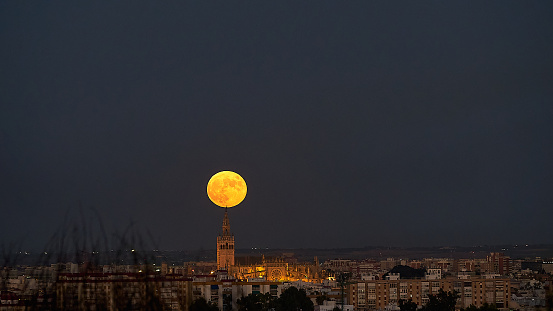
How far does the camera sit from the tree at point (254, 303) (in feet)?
101

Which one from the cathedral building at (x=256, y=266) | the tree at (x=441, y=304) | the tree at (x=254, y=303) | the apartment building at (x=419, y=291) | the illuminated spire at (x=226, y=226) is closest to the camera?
the tree at (x=254, y=303)

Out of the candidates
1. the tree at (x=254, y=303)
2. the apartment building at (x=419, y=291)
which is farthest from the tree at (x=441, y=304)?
the apartment building at (x=419, y=291)

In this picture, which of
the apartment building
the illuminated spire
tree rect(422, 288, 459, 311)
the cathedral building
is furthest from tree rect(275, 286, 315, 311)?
the illuminated spire

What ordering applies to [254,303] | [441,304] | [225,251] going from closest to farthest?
[254,303], [441,304], [225,251]

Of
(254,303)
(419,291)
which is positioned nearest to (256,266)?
(419,291)

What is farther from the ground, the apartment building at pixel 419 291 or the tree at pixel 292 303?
the tree at pixel 292 303

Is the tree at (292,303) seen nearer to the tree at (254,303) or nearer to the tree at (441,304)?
the tree at (254,303)

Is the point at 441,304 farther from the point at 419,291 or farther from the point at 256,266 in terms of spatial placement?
the point at 256,266

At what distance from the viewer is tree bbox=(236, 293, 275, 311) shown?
30800mm

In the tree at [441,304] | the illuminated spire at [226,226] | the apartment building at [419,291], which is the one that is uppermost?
the illuminated spire at [226,226]

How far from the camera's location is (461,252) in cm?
11394

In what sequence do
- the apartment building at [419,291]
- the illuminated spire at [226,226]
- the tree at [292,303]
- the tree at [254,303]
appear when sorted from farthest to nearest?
the illuminated spire at [226,226], the apartment building at [419,291], the tree at [292,303], the tree at [254,303]

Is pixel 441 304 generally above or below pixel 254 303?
below

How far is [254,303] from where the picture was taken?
33.2 meters
